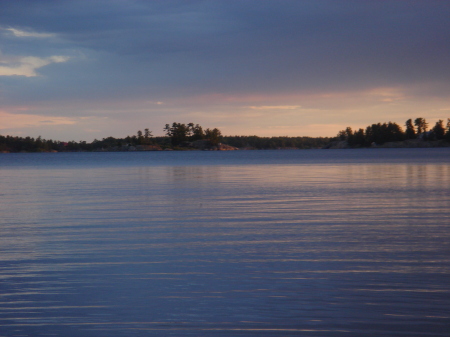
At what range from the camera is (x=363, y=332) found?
18.6 ft

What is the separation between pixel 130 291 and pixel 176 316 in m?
1.29

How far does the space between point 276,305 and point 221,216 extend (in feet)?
27.4

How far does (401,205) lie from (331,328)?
12.6 m

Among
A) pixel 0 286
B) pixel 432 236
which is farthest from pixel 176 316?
pixel 432 236

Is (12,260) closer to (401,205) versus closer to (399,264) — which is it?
(399,264)

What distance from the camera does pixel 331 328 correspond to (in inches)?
228

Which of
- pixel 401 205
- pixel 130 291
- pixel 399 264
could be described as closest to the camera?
pixel 130 291

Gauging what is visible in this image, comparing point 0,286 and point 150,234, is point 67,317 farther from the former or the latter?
point 150,234

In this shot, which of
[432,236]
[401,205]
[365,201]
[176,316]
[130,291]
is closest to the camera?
[176,316]

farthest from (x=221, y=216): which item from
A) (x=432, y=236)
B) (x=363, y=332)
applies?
(x=363, y=332)

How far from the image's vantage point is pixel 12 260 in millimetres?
9227

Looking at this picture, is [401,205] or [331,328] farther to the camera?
[401,205]

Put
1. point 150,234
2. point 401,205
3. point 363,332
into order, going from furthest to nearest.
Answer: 1. point 401,205
2. point 150,234
3. point 363,332

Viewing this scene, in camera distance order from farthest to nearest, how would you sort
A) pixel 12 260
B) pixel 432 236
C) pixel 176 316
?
pixel 432 236 → pixel 12 260 → pixel 176 316
